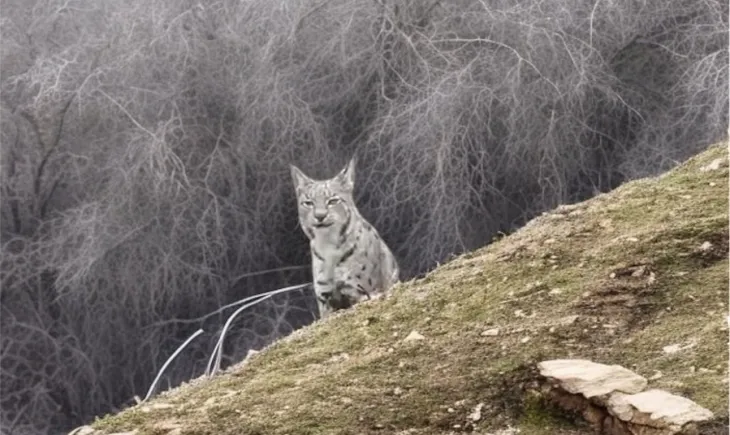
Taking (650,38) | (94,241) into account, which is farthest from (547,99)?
(94,241)

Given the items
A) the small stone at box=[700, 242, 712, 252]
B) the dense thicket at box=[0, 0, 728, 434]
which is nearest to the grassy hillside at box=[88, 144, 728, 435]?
the small stone at box=[700, 242, 712, 252]

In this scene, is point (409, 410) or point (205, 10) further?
point (205, 10)

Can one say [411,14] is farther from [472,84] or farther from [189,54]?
[189,54]

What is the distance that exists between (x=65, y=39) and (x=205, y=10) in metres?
0.59

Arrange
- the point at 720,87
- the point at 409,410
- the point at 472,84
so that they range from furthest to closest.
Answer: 1. the point at 472,84
2. the point at 720,87
3. the point at 409,410

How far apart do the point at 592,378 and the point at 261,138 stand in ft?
9.14

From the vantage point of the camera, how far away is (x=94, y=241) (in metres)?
4.25

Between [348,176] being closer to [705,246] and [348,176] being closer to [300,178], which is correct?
[300,178]

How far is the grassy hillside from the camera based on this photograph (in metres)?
1.66

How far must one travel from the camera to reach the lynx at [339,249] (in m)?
3.77

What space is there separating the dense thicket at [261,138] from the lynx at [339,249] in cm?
30

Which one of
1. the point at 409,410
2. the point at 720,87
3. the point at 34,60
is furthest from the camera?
the point at 34,60

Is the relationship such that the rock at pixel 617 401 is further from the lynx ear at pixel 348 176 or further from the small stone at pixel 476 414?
the lynx ear at pixel 348 176

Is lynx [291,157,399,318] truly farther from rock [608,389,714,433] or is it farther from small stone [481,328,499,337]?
rock [608,389,714,433]
